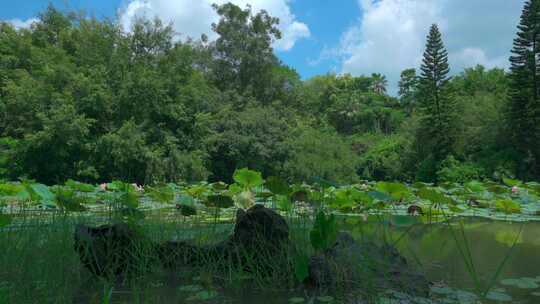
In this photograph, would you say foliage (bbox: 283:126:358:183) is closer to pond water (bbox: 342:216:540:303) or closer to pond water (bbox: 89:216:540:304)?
pond water (bbox: 342:216:540:303)

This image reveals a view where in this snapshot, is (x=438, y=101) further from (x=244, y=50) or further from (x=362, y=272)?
(x=362, y=272)

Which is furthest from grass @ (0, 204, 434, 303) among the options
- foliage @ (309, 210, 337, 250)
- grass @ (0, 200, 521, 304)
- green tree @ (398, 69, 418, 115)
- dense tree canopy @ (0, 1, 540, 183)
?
green tree @ (398, 69, 418, 115)

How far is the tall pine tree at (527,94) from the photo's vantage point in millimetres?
18891

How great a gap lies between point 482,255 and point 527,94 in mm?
19537

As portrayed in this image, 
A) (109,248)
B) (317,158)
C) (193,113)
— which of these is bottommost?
(109,248)

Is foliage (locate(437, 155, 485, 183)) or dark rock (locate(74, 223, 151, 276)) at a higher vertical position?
foliage (locate(437, 155, 485, 183))

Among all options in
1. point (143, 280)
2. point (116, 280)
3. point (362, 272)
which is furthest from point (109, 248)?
point (362, 272)

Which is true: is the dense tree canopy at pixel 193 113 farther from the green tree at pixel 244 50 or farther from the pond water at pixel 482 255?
the pond water at pixel 482 255

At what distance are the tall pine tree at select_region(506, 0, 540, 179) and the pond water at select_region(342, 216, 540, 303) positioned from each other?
1705 centimetres

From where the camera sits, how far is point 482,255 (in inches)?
107

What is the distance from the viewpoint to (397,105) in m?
43.4

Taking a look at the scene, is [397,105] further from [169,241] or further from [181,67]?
[169,241]

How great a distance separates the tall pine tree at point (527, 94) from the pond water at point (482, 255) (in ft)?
55.9

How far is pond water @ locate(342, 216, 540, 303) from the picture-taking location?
1949mm
